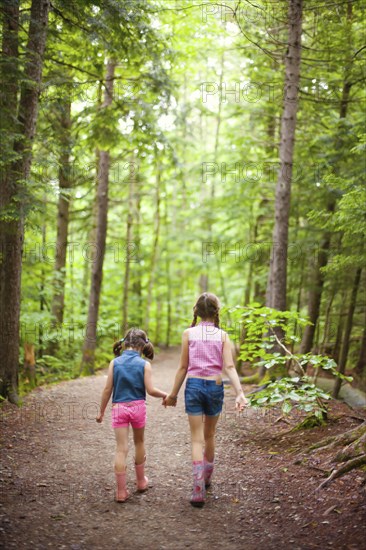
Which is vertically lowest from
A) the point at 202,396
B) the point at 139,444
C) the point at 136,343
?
the point at 139,444

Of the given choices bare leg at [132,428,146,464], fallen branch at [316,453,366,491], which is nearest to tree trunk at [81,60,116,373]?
bare leg at [132,428,146,464]

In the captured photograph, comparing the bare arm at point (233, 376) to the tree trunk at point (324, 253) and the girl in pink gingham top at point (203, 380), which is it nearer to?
the girl in pink gingham top at point (203, 380)

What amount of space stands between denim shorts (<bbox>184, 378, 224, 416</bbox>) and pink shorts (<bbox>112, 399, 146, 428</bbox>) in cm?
50

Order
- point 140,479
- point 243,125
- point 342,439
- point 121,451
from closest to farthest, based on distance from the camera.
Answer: point 121,451, point 140,479, point 342,439, point 243,125

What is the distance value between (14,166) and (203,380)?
5514 millimetres

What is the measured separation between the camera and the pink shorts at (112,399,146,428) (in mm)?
4766

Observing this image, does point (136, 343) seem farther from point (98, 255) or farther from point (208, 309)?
point (98, 255)

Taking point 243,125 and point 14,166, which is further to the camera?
point 243,125

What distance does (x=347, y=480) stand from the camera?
486 centimetres

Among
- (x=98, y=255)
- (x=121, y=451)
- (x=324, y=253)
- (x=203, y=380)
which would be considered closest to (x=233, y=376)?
(x=203, y=380)

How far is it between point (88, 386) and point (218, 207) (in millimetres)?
8149

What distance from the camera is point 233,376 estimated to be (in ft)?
15.6

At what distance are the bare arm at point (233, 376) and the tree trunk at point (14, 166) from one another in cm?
432

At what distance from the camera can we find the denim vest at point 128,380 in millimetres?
4812
